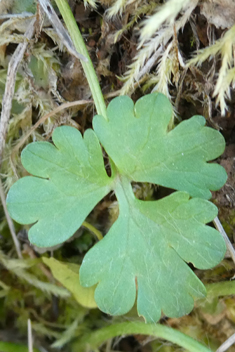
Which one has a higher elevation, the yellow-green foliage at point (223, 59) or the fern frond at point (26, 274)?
the yellow-green foliage at point (223, 59)

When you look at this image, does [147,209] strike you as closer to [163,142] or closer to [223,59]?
[163,142]

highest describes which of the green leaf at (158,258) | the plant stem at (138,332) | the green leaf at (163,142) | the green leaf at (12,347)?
the green leaf at (163,142)

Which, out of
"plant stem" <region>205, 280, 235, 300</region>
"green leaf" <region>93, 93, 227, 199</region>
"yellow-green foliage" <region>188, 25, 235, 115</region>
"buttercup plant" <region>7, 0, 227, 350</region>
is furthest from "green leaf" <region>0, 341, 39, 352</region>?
"yellow-green foliage" <region>188, 25, 235, 115</region>

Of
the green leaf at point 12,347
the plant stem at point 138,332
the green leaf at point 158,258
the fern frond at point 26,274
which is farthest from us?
the fern frond at point 26,274

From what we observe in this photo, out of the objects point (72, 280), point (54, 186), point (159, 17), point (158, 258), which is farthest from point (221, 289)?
point (159, 17)

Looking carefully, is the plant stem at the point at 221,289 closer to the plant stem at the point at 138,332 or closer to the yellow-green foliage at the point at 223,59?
the plant stem at the point at 138,332

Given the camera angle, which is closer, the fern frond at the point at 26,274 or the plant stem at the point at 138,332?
the plant stem at the point at 138,332

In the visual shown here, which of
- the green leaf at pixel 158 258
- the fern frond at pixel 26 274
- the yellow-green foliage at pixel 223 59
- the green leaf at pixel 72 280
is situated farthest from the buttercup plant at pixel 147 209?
the fern frond at pixel 26 274
